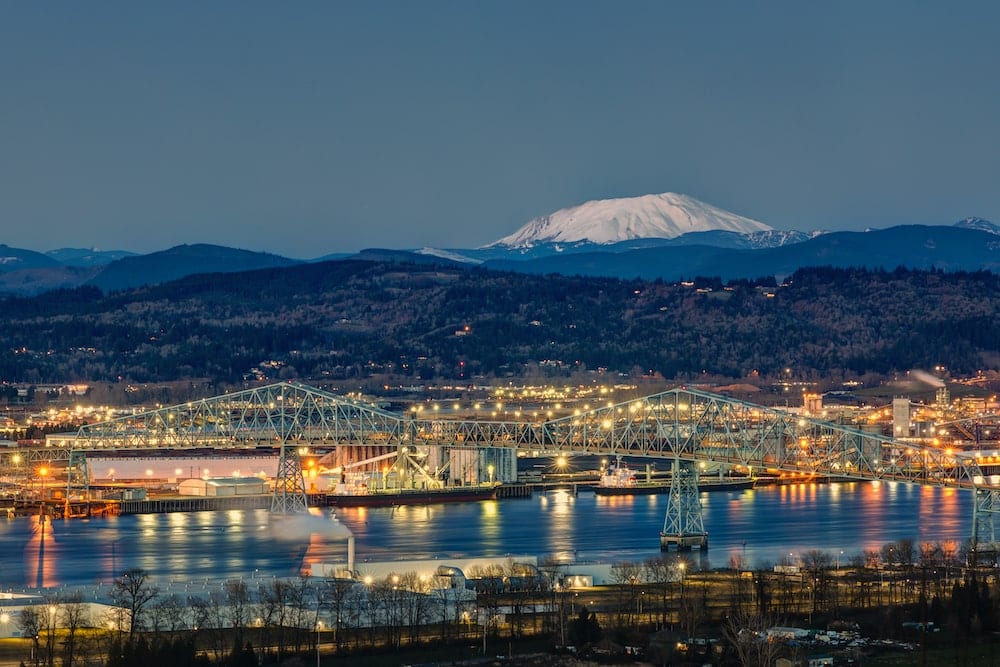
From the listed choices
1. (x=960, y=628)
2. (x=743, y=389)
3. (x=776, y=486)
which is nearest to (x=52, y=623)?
(x=960, y=628)

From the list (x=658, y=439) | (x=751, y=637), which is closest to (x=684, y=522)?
(x=658, y=439)

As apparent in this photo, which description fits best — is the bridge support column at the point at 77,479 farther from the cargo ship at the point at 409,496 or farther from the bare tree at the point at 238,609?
the bare tree at the point at 238,609

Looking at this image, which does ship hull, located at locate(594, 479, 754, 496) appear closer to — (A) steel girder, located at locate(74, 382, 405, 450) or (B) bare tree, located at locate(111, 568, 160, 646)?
(A) steel girder, located at locate(74, 382, 405, 450)

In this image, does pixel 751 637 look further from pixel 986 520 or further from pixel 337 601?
pixel 986 520

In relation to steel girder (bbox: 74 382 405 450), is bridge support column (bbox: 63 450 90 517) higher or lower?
lower

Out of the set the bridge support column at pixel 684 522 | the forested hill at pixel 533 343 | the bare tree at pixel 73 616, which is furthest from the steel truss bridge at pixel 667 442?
the forested hill at pixel 533 343

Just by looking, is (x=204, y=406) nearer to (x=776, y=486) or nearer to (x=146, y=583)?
(x=776, y=486)

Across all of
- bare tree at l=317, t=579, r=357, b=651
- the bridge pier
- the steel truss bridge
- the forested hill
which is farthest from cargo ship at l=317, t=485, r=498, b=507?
the forested hill
